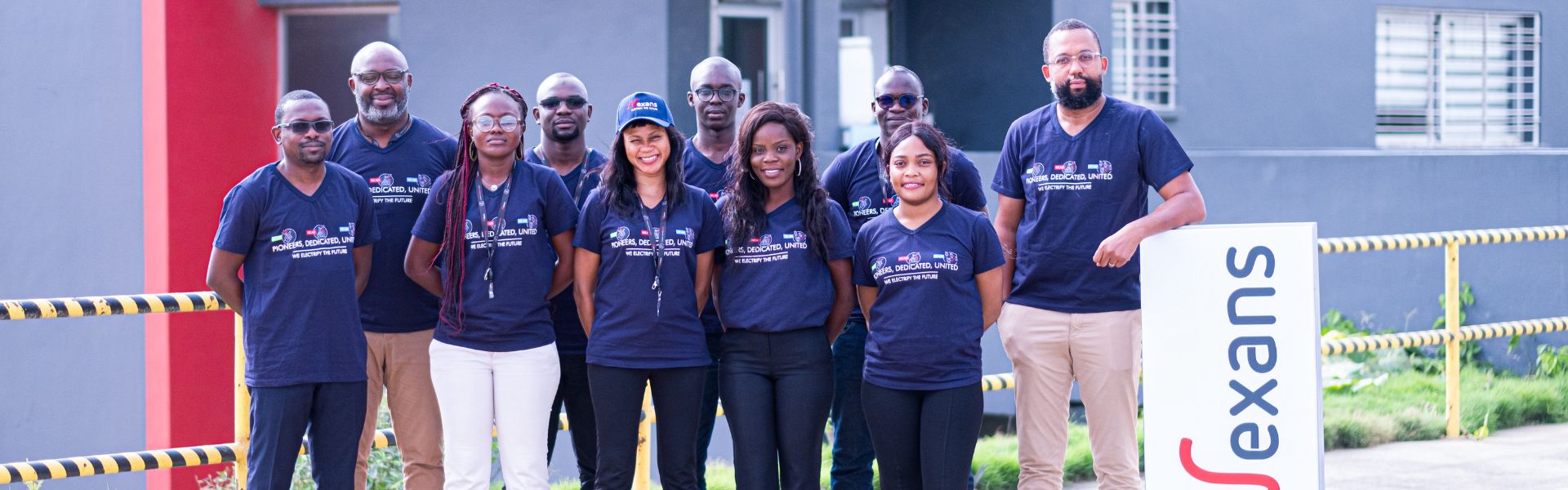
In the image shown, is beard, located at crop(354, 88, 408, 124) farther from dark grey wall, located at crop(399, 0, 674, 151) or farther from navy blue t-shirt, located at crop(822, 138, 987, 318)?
dark grey wall, located at crop(399, 0, 674, 151)

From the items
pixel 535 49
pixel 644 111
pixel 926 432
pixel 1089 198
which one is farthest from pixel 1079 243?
pixel 535 49

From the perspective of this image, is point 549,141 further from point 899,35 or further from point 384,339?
point 899,35

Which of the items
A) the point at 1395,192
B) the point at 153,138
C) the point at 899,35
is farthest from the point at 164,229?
the point at 1395,192

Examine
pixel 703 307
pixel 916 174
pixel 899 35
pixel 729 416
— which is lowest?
pixel 729 416

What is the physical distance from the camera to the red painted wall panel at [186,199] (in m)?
11.0

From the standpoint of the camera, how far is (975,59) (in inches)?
499

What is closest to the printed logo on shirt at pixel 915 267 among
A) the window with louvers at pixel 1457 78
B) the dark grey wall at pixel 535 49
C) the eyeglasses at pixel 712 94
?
the eyeglasses at pixel 712 94

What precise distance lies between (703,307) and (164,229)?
6.97 m

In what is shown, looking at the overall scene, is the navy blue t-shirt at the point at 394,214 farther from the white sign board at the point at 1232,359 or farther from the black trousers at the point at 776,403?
the white sign board at the point at 1232,359

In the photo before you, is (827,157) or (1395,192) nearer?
(827,157)

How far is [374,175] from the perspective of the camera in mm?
5574

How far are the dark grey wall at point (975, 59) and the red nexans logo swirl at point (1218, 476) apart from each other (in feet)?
23.6

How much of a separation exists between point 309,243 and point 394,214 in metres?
0.51

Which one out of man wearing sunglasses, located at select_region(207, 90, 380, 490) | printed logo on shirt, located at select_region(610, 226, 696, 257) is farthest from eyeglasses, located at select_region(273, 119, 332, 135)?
printed logo on shirt, located at select_region(610, 226, 696, 257)
